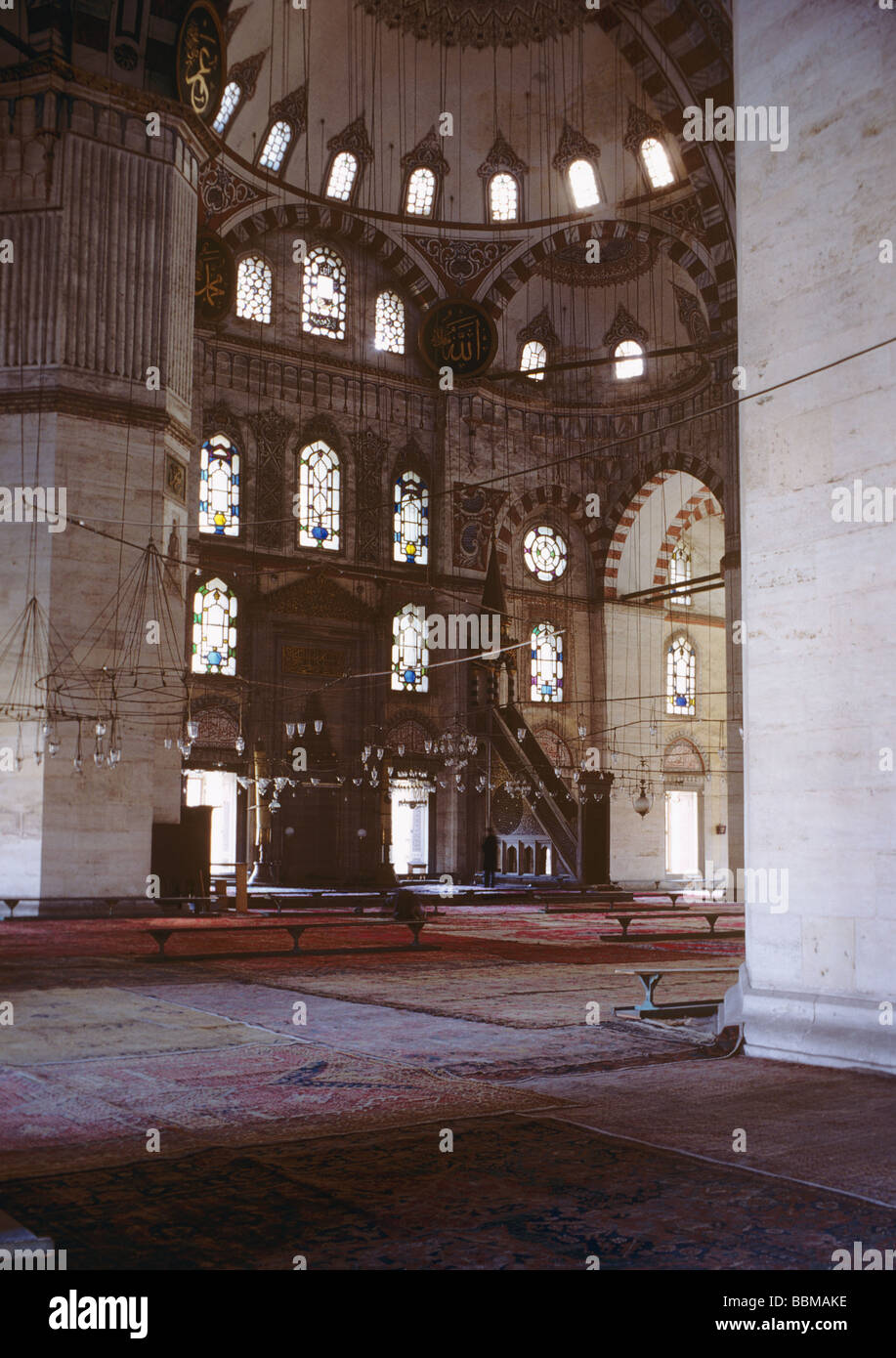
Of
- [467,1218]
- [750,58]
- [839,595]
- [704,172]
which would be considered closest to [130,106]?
[704,172]

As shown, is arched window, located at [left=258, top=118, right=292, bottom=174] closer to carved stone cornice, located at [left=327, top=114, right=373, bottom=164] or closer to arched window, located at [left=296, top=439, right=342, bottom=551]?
carved stone cornice, located at [left=327, top=114, right=373, bottom=164]

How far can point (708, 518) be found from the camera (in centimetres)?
2728

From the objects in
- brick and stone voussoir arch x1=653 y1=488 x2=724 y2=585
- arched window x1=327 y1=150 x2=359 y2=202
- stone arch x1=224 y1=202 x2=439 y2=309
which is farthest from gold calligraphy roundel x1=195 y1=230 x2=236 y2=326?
brick and stone voussoir arch x1=653 y1=488 x2=724 y2=585

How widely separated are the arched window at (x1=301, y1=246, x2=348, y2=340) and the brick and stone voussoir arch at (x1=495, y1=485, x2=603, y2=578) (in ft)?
15.1

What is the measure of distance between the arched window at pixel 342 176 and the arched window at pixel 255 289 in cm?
184

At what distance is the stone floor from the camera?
2.66 m

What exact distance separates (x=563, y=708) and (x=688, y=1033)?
18791 mm

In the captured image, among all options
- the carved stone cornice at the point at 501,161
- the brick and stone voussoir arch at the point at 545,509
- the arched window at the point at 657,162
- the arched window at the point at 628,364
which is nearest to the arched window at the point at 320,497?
the brick and stone voussoir arch at the point at 545,509

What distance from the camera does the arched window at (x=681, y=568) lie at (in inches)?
1033

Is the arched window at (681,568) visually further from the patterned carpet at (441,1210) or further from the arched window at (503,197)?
the patterned carpet at (441,1210)

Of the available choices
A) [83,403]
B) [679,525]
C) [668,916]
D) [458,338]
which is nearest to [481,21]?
[458,338]

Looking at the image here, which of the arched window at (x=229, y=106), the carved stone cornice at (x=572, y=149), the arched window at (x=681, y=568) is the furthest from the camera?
the arched window at (x=681, y=568)

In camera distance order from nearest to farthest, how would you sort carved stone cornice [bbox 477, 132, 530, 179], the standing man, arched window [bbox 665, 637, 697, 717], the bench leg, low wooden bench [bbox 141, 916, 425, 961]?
the bench leg → low wooden bench [bbox 141, 916, 425, 961] → the standing man → carved stone cornice [bbox 477, 132, 530, 179] → arched window [bbox 665, 637, 697, 717]

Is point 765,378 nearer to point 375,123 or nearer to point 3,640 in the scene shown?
point 3,640
